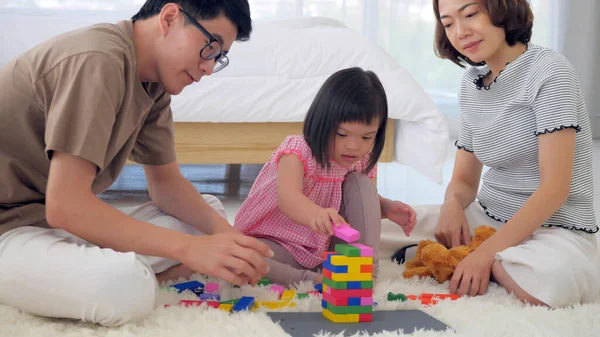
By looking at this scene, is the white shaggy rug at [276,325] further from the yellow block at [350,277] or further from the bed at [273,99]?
the bed at [273,99]

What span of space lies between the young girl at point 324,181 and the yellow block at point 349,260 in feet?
0.73

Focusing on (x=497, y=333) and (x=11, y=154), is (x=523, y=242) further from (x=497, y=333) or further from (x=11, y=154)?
(x=11, y=154)

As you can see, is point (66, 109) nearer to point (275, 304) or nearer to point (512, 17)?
point (275, 304)

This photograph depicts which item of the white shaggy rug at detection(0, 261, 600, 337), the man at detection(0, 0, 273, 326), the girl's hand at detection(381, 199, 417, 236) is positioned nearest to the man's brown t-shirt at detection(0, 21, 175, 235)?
the man at detection(0, 0, 273, 326)

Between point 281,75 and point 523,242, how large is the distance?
107cm

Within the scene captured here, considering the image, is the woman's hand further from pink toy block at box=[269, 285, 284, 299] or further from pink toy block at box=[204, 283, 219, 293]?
pink toy block at box=[204, 283, 219, 293]

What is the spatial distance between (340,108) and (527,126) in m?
0.37

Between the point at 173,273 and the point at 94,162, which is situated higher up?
the point at 94,162

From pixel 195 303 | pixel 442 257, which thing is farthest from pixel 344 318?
pixel 442 257

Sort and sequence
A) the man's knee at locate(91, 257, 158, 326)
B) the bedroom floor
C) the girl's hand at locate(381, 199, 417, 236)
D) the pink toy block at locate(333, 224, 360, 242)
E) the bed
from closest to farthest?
the man's knee at locate(91, 257, 158, 326) < the pink toy block at locate(333, 224, 360, 242) < the girl's hand at locate(381, 199, 417, 236) < the bed < the bedroom floor

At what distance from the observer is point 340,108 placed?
4.44 feet

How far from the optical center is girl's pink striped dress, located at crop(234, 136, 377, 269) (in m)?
1.41

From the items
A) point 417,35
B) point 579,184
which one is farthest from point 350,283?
point 417,35

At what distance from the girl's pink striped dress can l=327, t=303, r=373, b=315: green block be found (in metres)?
0.34
